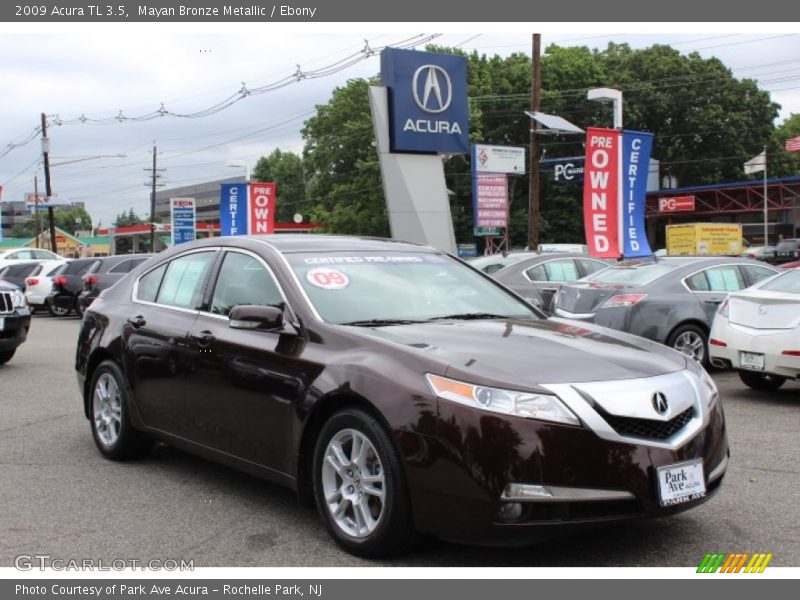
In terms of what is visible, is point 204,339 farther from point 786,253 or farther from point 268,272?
point 786,253

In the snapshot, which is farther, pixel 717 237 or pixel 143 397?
pixel 717 237

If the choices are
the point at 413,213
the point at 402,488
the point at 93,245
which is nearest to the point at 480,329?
the point at 402,488

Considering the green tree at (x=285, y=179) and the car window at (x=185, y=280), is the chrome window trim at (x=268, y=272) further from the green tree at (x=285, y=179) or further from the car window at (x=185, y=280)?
the green tree at (x=285, y=179)

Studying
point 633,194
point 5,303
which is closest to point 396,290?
point 5,303

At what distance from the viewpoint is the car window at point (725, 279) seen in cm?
1104

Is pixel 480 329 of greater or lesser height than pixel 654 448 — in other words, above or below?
above

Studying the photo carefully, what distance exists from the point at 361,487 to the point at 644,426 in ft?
4.43

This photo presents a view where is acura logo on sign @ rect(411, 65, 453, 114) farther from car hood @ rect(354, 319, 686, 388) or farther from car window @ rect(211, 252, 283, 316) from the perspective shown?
car hood @ rect(354, 319, 686, 388)

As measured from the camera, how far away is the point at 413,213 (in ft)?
60.2

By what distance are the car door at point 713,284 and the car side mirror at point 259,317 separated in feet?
24.0

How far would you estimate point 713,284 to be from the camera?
1103 cm

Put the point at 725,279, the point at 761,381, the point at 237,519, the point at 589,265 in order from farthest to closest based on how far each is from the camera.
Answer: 1. the point at 589,265
2. the point at 725,279
3. the point at 761,381
4. the point at 237,519

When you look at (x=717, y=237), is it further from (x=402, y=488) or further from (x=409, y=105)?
(x=402, y=488)

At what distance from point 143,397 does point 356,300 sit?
6.19ft
